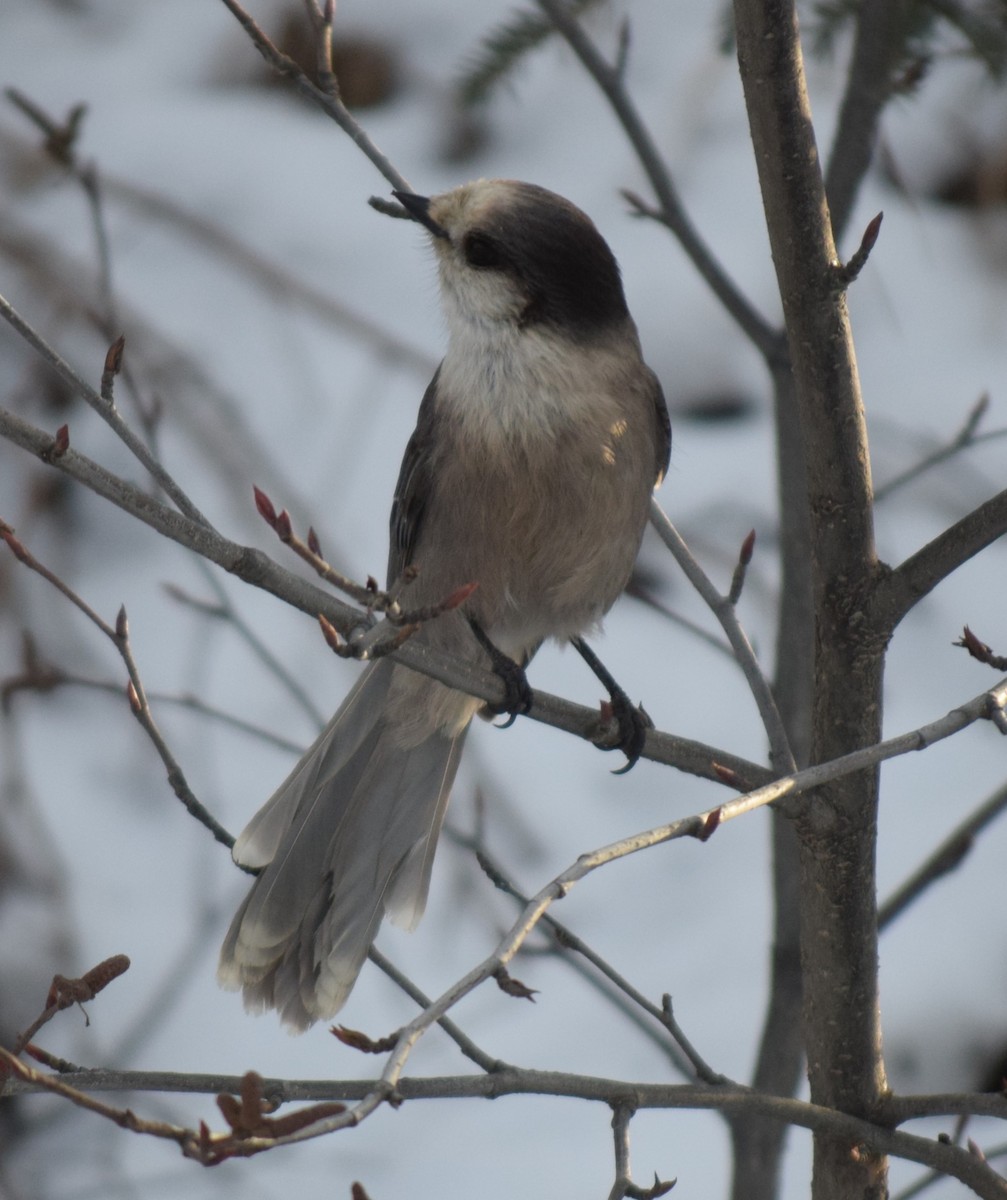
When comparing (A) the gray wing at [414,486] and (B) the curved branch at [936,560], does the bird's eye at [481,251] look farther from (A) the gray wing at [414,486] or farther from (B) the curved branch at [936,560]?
(B) the curved branch at [936,560]

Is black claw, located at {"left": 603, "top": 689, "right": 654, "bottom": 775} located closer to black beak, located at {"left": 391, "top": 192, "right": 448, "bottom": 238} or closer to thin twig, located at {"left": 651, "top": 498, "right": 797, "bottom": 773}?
thin twig, located at {"left": 651, "top": 498, "right": 797, "bottom": 773}

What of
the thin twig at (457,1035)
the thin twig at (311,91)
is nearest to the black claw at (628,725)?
the thin twig at (457,1035)

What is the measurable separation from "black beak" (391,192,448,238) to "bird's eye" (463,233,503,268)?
0.06 m

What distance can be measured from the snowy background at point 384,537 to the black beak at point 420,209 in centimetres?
11

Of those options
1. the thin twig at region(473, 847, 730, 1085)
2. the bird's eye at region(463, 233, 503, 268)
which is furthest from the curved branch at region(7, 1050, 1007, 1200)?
the bird's eye at region(463, 233, 503, 268)

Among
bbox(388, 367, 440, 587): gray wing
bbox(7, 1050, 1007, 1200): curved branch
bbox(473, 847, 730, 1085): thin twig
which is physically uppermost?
bbox(388, 367, 440, 587): gray wing

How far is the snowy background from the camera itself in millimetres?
3572

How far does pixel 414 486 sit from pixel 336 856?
691 millimetres

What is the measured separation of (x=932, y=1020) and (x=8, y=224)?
330 centimetres

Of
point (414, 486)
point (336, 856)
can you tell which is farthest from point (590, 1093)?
point (414, 486)

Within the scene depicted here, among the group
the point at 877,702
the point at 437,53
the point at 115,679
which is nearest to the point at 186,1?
the point at 437,53

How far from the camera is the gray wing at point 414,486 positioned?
8.89 ft

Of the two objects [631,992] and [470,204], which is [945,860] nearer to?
[631,992]

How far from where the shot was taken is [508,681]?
2404 mm
